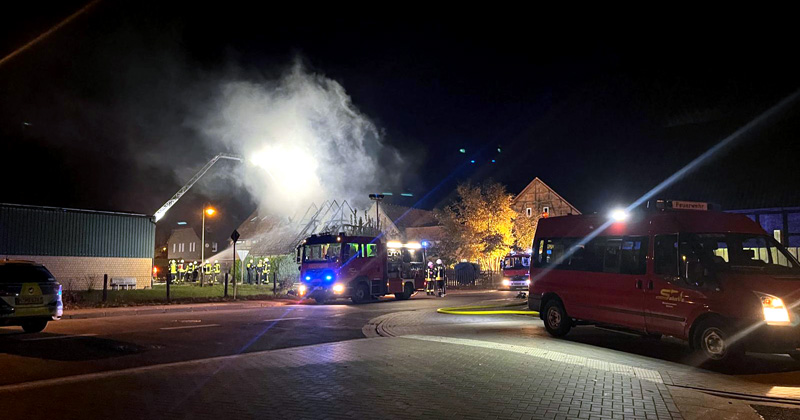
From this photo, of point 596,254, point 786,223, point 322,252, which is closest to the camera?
point 596,254

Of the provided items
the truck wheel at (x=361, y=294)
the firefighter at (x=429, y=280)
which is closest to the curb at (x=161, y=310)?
the truck wheel at (x=361, y=294)

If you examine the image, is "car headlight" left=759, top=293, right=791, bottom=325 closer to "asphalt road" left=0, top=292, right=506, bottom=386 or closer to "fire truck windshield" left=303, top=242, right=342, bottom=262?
"asphalt road" left=0, top=292, right=506, bottom=386

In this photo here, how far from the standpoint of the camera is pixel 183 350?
10789 mm

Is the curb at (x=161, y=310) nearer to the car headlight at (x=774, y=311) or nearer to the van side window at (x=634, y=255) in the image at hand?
the van side window at (x=634, y=255)

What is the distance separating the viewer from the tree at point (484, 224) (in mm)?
43062

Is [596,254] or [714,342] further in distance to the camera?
[596,254]

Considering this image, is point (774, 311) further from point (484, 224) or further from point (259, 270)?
point (484, 224)

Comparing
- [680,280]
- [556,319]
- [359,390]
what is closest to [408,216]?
[556,319]

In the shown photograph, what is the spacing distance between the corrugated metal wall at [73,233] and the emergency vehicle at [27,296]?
17514 mm

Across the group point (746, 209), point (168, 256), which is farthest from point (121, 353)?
point (168, 256)

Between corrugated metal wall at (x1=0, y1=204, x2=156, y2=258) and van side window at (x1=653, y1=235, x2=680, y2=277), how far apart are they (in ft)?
94.6

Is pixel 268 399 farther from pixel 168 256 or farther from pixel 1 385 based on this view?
pixel 168 256

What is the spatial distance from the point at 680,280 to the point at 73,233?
2953 cm

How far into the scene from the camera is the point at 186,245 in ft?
247
